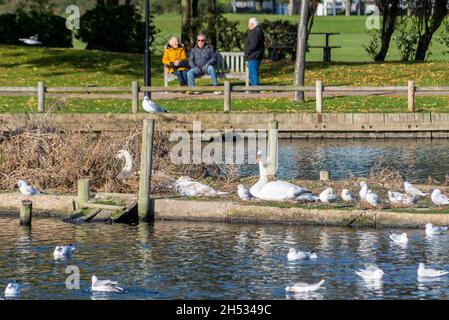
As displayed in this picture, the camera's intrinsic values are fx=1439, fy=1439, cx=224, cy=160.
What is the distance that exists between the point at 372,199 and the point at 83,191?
4728mm

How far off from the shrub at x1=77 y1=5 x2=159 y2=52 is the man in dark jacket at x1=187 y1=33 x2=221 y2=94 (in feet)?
47.3

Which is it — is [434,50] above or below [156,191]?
above

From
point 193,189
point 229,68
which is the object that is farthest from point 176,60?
point 193,189

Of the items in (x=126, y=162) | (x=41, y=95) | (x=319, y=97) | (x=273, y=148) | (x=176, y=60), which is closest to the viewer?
(x=126, y=162)

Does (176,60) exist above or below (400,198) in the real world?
above

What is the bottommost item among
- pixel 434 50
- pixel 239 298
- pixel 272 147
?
pixel 239 298

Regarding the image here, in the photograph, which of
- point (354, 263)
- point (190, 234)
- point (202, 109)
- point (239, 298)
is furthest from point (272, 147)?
point (202, 109)

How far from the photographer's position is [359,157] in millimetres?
31859

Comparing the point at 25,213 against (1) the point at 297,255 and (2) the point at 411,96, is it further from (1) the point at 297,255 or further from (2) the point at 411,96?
(2) the point at 411,96

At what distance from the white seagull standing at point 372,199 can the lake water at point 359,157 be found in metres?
5.31

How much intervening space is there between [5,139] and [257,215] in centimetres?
547

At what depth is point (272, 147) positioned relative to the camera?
85.9 feet

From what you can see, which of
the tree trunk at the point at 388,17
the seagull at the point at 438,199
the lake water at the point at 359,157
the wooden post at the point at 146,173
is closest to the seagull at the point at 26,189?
the wooden post at the point at 146,173

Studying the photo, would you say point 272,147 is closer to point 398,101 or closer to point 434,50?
point 398,101
